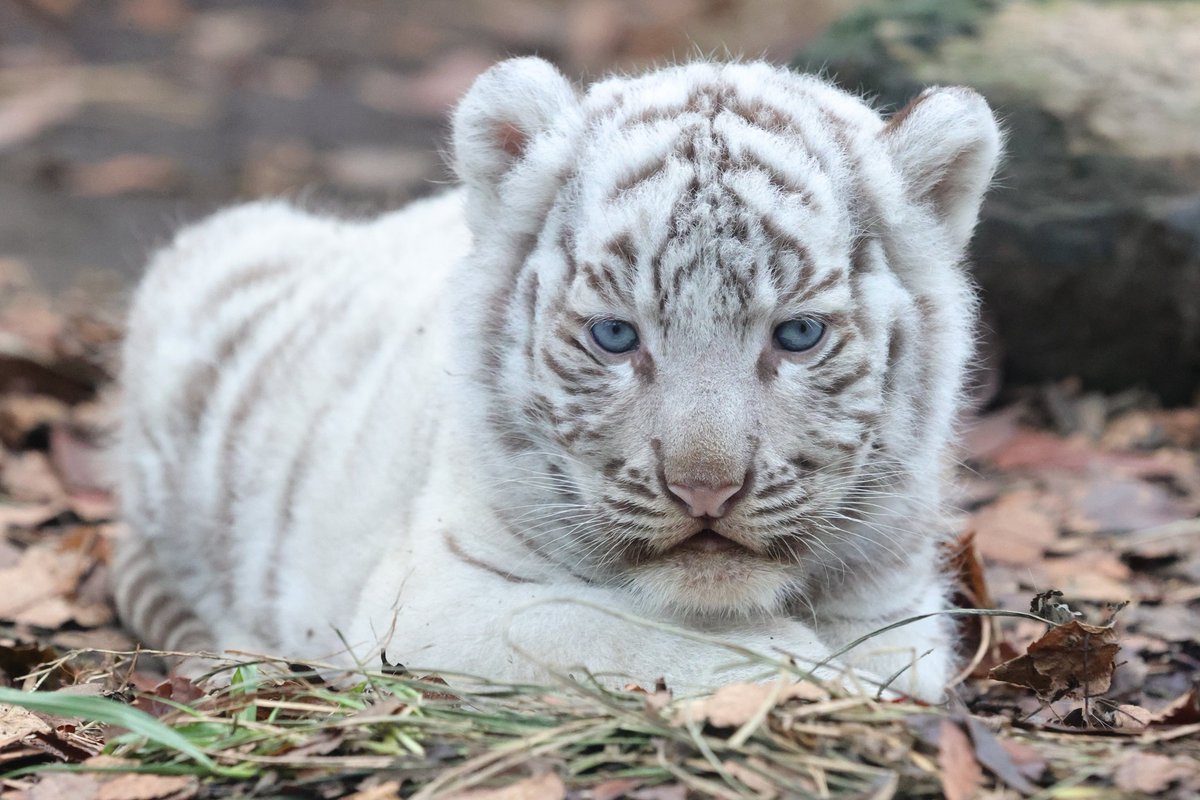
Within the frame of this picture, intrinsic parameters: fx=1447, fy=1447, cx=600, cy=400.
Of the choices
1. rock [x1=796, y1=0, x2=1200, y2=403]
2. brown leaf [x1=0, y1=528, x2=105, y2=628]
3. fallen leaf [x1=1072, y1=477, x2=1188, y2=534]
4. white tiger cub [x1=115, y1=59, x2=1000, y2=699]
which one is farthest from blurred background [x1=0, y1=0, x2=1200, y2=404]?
brown leaf [x1=0, y1=528, x2=105, y2=628]

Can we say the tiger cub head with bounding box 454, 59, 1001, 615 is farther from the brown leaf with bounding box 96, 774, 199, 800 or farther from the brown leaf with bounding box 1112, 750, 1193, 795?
the brown leaf with bounding box 96, 774, 199, 800

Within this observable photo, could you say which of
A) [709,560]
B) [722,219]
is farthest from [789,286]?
[709,560]

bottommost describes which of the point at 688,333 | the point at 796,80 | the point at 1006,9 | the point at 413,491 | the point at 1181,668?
the point at 1181,668

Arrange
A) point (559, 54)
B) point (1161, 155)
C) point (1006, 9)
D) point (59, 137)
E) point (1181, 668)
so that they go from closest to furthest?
1. point (1181, 668)
2. point (1161, 155)
3. point (1006, 9)
4. point (59, 137)
5. point (559, 54)

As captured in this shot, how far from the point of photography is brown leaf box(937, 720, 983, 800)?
7.40ft

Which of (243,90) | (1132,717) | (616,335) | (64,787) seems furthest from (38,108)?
(1132,717)

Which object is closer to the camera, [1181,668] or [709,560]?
[709,560]

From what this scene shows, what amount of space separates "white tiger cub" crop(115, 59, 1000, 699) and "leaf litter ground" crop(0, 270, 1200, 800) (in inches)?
7.6

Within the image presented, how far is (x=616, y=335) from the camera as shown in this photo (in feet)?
9.42

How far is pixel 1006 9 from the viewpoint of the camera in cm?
602

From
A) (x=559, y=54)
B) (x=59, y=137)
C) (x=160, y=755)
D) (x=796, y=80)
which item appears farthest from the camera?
(x=559, y=54)

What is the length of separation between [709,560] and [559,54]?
8.73m

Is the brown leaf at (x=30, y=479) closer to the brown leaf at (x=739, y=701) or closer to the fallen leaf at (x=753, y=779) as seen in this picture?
the brown leaf at (x=739, y=701)

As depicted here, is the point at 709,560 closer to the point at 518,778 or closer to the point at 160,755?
the point at 518,778
